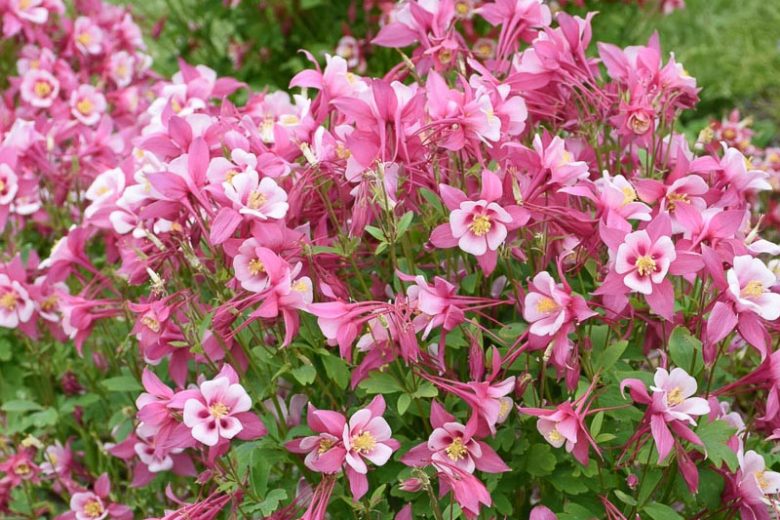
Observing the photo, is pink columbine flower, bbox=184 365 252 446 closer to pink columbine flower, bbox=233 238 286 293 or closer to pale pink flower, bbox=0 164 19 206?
pink columbine flower, bbox=233 238 286 293

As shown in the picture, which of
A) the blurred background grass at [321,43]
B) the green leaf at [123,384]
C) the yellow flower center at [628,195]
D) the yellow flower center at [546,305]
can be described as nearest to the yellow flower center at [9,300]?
the green leaf at [123,384]

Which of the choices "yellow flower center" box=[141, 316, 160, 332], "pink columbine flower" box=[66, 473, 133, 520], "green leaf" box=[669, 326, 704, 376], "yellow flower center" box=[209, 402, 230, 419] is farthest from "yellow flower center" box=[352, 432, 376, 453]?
"pink columbine flower" box=[66, 473, 133, 520]

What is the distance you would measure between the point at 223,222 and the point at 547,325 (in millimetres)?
575

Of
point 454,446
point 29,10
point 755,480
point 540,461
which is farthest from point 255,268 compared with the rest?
point 29,10

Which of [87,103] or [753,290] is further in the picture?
[87,103]

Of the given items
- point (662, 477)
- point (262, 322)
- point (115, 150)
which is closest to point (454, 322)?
point (262, 322)

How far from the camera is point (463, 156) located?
6.63 feet

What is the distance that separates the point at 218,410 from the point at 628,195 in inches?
31.1

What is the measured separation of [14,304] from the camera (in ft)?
8.25

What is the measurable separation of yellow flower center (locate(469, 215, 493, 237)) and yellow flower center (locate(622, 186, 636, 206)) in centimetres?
24

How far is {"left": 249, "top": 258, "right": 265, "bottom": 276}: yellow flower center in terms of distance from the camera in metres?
1.78

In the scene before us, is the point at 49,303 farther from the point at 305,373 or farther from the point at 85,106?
the point at 305,373

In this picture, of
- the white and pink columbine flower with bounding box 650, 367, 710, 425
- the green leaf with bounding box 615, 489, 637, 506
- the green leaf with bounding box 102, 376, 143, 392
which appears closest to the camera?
the white and pink columbine flower with bounding box 650, 367, 710, 425

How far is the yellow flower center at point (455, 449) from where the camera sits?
5.74 ft
